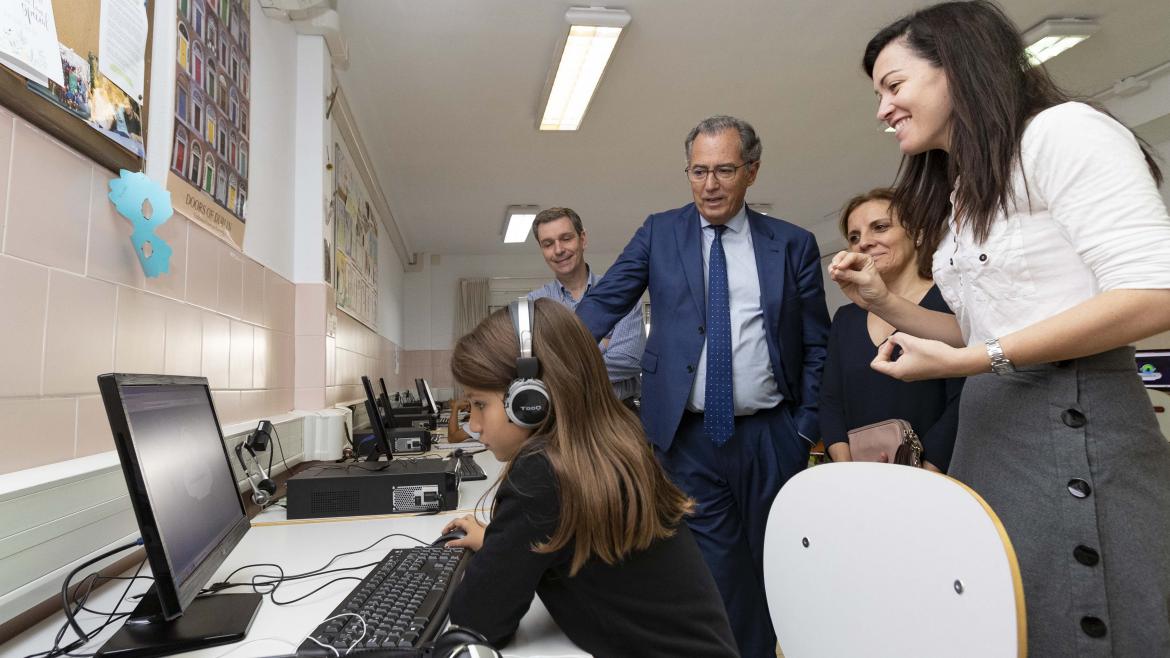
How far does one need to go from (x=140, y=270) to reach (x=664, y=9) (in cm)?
260

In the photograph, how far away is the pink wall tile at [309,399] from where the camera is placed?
2.65 metres

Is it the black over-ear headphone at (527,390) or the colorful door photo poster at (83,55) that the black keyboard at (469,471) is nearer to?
the black over-ear headphone at (527,390)

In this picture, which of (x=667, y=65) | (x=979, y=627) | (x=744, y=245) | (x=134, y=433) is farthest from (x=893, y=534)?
(x=667, y=65)

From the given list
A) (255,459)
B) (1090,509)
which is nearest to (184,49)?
(255,459)

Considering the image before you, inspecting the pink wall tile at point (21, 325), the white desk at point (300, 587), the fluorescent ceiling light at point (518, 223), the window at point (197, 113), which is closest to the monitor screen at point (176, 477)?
the white desk at point (300, 587)

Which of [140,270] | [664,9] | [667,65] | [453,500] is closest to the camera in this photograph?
[140,270]

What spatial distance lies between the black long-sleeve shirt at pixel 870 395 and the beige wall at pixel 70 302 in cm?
169

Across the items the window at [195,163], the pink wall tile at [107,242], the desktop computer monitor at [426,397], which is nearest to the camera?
the pink wall tile at [107,242]

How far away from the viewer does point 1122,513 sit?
2.82 feet

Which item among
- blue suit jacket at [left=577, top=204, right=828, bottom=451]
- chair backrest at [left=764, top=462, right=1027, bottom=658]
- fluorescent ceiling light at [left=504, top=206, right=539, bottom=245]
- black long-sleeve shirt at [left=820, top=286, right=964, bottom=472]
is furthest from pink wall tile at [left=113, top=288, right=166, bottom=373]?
fluorescent ceiling light at [left=504, top=206, right=539, bottom=245]

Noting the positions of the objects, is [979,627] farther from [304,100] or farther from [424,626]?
[304,100]

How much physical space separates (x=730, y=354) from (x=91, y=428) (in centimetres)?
138

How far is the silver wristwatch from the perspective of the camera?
915 millimetres

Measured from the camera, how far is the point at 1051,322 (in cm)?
87
